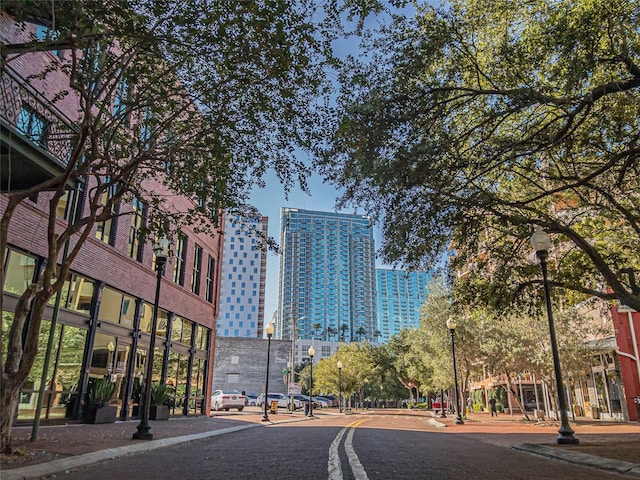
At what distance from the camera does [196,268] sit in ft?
88.2

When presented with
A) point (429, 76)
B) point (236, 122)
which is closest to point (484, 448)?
point (429, 76)

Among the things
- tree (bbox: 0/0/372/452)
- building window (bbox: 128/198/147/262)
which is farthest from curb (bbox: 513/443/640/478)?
building window (bbox: 128/198/147/262)

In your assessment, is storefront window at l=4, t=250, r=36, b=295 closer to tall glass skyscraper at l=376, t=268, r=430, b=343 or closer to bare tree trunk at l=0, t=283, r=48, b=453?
bare tree trunk at l=0, t=283, r=48, b=453

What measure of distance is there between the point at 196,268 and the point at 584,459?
70.7 feet

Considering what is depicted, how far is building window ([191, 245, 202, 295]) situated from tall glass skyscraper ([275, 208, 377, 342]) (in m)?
69.4

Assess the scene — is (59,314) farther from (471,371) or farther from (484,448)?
(471,371)

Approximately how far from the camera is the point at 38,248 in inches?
542

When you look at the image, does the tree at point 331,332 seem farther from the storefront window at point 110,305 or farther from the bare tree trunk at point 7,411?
the bare tree trunk at point 7,411

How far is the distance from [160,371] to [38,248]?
1013cm

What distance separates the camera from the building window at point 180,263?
24188 mm

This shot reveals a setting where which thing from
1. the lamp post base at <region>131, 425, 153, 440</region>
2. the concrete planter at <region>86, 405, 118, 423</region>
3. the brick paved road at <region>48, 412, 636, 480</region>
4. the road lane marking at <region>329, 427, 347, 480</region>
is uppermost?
the concrete planter at <region>86, 405, 118, 423</region>

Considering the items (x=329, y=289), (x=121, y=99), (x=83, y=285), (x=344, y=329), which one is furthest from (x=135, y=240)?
(x=344, y=329)

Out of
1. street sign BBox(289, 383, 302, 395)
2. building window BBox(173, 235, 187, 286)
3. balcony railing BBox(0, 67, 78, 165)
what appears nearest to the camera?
balcony railing BBox(0, 67, 78, 165)

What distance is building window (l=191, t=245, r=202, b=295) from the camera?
2660 cm
